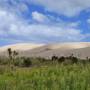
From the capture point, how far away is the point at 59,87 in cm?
1181

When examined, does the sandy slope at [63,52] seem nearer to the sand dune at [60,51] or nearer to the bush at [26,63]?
the sand dune at [60,51]

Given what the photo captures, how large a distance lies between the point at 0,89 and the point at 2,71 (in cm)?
1099

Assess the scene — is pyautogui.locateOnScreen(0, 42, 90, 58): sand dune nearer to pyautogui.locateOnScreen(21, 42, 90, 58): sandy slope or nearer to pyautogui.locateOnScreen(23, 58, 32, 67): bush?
pyautogui.locateOnScreen(21, 42, 90, 58): sandy slope

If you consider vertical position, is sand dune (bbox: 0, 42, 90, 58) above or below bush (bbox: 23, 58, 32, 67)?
above

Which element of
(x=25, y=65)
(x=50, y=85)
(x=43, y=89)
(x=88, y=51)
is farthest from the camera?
(x=88, y=51)

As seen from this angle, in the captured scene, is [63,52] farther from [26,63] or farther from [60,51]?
[26,63]

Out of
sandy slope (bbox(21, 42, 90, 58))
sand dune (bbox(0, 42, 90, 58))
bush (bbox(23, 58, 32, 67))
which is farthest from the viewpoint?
sand dune (bbox(0, 42, 90, 58))

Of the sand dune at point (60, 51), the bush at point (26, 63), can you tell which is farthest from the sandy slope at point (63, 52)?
the bush at point (26, 63)

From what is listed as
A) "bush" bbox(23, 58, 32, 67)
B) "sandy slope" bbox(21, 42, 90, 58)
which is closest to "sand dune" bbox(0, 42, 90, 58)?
"sandy slope" bbox(21, 42, 90, 58)

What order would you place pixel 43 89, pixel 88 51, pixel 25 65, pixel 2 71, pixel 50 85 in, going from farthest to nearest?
pixel 88 51 < pixel 25 65 < pixel 2 71 < pixel 50 85 < pixel 43 89

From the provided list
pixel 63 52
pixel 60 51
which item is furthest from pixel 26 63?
pixel 60 51

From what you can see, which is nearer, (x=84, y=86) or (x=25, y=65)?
(x=84, y=86)

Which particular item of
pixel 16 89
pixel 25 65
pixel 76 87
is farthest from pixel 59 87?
pixel 25 65

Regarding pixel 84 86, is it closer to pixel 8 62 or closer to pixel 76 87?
pixel 76 87
